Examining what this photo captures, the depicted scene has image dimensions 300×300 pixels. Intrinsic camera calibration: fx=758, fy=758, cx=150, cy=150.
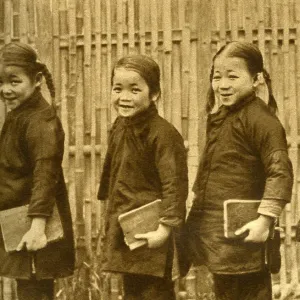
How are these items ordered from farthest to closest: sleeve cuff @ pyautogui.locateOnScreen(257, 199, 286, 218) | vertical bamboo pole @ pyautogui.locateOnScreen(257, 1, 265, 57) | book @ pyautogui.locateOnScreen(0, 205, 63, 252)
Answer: vertical bamboo pole @ pyautogui.locateOnScreen(257, 1, 265, 57), book @ pyautogui.locateOnScreen(0, 205, 63, 252), sleeve cuff @ pyautogui.locateOnScreen(257, 199, 286, 218)

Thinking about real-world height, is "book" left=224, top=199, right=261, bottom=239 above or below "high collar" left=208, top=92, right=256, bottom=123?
below

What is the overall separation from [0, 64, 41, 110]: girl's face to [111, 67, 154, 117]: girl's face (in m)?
0.30

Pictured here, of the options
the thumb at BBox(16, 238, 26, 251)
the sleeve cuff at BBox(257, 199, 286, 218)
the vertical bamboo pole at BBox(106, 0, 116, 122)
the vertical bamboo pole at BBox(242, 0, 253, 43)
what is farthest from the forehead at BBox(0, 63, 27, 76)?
the sleeve cuff at BBox(257, 199, 286, 218)

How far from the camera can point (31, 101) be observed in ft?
7.68

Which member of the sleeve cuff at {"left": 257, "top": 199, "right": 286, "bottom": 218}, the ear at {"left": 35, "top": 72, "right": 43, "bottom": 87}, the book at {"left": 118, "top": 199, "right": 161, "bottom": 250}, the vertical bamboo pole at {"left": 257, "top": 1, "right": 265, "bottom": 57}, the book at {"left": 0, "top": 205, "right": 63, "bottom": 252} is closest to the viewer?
the sleeve cuff at {"left": 257, "top": 199, "right": 286, "bottom": 218}

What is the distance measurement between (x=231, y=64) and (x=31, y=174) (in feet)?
2.25

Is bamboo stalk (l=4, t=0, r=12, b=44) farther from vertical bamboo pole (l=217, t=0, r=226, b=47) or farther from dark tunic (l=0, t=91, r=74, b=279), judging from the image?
vertical bamboo pole (l=217, t=0, r=226, b=47)

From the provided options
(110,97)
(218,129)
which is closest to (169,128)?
(218,129)

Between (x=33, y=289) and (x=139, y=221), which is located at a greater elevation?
(x=139, y=221)

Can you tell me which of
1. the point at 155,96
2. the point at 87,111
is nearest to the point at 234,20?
the point at 155,96

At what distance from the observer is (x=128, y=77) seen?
225 centimetres

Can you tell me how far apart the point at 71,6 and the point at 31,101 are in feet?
1.40

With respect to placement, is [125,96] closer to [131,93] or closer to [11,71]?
[131,93]

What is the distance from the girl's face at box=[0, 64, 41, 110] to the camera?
7.72 ft
